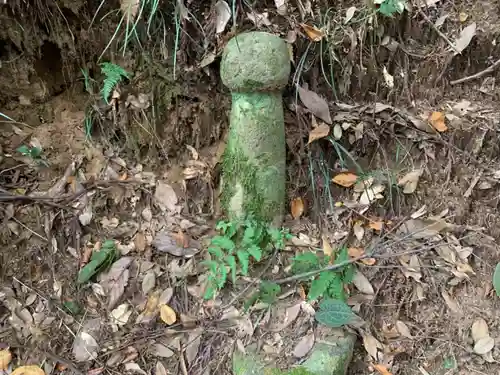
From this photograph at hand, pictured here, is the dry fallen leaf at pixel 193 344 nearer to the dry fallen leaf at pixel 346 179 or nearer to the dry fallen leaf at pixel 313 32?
the dry fallen leaf at pixel 346 179

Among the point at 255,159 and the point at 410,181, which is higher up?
the point at 255,159

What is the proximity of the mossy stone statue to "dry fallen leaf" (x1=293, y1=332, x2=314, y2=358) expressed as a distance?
23.4 inches

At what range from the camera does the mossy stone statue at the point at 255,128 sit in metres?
2.16

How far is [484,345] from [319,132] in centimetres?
125

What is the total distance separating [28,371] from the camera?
2146mm

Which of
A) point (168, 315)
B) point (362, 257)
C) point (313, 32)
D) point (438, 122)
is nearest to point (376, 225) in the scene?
point (362, 257)

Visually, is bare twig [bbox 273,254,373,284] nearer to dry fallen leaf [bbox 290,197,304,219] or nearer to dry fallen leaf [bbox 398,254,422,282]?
dry fallen leaf [bbox 398,254,422,282]

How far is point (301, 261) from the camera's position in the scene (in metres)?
2.31

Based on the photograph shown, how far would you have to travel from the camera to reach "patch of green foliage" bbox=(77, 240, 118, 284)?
93.5 inches

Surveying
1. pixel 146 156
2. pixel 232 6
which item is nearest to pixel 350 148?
pixel 232 6

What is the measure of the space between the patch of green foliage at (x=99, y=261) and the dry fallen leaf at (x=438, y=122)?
1.74m

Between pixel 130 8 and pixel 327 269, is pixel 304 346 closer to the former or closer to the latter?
pixel 327 269

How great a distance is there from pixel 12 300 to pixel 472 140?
2.42m

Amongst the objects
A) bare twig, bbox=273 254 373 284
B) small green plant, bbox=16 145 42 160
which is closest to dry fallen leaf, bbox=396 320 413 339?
bare twig, bbox=273 254 373 284
